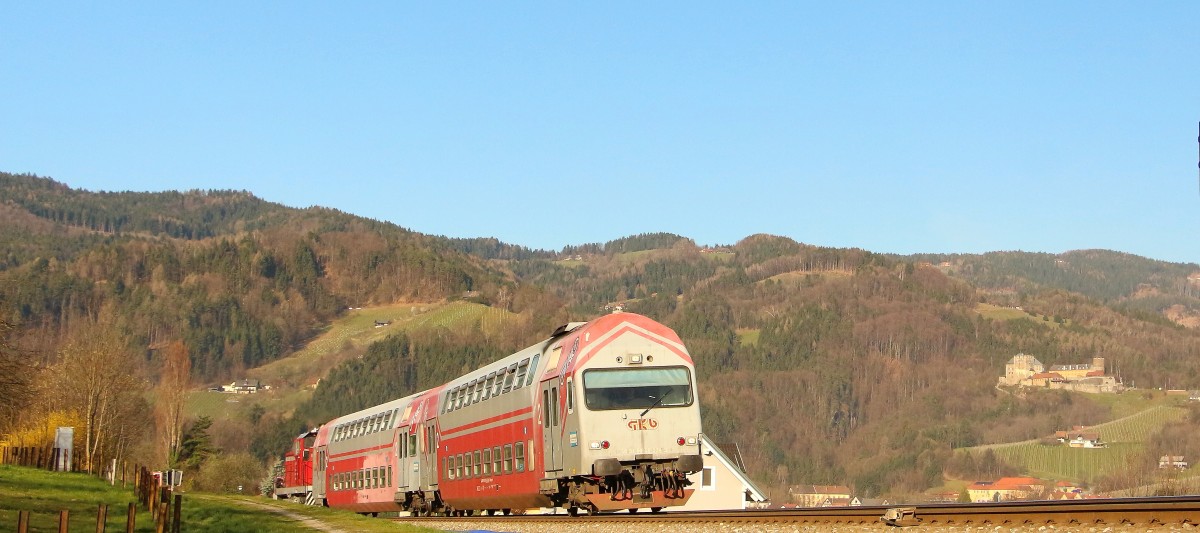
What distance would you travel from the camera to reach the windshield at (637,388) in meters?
36.2

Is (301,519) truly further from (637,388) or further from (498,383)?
(637,388)

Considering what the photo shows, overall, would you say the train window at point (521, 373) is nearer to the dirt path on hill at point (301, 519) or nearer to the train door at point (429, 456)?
the dirt path on hill at point (301, 519)

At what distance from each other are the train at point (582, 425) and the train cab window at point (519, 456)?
0.03 metres

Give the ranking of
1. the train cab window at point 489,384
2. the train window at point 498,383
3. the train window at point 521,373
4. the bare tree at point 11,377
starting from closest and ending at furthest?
1. the train window at point 521,373
2. the train window at point 498,383
3. the train cab window at point 489,384
4. the bare tree at point 11,377

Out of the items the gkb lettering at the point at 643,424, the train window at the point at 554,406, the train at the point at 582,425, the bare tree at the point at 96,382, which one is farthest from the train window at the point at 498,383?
the bare tree at the point at 96,382

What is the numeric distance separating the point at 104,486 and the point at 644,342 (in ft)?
85.6

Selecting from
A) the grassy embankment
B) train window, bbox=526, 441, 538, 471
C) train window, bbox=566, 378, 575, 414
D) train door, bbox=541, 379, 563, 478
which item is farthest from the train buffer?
train window, bbox=526, 441, 538, 471

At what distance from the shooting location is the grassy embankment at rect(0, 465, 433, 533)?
33.2 metres

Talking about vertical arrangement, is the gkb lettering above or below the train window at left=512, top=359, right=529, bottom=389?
below

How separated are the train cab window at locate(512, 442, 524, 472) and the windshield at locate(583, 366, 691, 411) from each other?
4726 mm

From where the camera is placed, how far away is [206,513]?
41.0 meters

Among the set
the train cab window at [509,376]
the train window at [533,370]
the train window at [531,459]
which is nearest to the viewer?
the train window at [531,459]

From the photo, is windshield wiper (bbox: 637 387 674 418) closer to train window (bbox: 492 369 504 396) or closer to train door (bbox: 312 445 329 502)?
train window (bbox: 492 369 504 396)

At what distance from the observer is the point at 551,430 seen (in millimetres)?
37625
